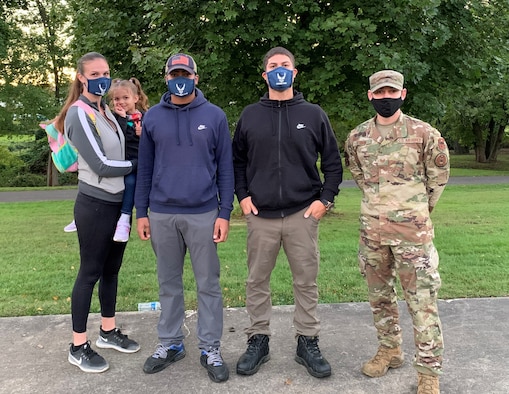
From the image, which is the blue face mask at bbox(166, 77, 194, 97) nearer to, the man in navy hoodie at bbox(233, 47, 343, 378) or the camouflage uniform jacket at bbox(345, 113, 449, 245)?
the man in navy hoodie at bbox(233, 47, 343, 378)

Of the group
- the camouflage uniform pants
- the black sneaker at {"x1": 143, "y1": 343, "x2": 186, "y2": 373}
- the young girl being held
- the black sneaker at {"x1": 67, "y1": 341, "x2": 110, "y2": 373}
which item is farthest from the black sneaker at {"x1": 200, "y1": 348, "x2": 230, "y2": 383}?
the camouflage uniform pants

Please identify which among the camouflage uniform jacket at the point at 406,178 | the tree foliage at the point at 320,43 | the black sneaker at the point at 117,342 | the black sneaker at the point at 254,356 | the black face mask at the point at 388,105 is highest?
the tree foliage at the point at 320,43

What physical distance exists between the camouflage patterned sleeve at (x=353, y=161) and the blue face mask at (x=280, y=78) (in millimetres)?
583

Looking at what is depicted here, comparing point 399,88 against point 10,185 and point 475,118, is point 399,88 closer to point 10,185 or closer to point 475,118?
point 10,185

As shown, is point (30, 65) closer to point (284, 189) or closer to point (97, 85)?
point (97, 85)

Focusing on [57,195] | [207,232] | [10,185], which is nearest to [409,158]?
[207,232]

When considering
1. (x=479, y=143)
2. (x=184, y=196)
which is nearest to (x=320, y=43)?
(x=184, y=196)

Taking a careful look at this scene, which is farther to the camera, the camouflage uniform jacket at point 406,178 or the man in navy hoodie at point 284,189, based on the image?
the man in navy hoodie at point 284,189

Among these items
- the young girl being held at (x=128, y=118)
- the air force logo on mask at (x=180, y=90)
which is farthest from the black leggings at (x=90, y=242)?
the air force logo on mask at (x=180, y=90)

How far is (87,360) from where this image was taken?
11.8 feet

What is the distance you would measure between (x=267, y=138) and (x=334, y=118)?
652 centimetres

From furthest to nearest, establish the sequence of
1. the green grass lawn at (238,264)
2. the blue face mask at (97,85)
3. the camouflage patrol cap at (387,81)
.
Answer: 1. the green grass lawn at (238,264)
2. the blue face mask at (97,85)
3. the camouflage patrol cap at (387,81)

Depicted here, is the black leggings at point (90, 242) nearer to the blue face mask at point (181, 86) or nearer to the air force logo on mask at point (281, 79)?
the blue face mask at point (181, 86)

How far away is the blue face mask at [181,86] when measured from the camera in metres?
3.48
